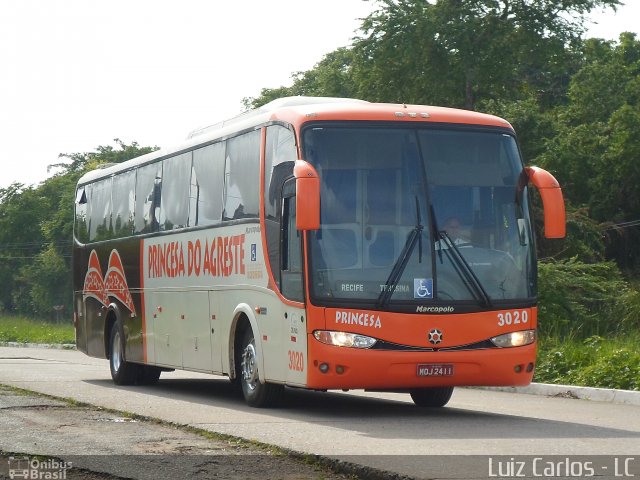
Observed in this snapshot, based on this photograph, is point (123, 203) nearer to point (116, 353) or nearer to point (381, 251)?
point (116, 353)

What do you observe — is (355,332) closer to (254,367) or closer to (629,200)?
(254,367)

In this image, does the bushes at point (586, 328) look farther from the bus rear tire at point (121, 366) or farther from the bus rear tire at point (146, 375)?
the bus rear tire at point (121, 366)

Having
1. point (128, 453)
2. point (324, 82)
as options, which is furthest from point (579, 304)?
point (324, 82)

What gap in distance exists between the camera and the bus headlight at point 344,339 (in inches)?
545

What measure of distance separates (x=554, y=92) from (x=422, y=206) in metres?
51.4

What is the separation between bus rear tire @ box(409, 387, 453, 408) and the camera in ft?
53.2

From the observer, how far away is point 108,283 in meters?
22.8

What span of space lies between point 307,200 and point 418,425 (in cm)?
247

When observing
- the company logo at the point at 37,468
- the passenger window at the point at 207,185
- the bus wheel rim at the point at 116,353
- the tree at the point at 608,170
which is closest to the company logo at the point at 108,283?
the bus wheel rim at the point at 116,353

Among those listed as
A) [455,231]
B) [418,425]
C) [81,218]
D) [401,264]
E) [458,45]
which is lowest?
[418,425]

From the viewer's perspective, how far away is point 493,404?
17.2 m

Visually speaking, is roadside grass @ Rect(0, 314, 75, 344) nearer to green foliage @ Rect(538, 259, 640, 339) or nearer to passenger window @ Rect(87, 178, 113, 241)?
green foliage @ Rect(538, 259, 640, 339)

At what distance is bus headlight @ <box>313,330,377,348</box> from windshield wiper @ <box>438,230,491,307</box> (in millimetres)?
1188

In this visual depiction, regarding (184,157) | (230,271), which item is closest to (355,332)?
(230,271)
